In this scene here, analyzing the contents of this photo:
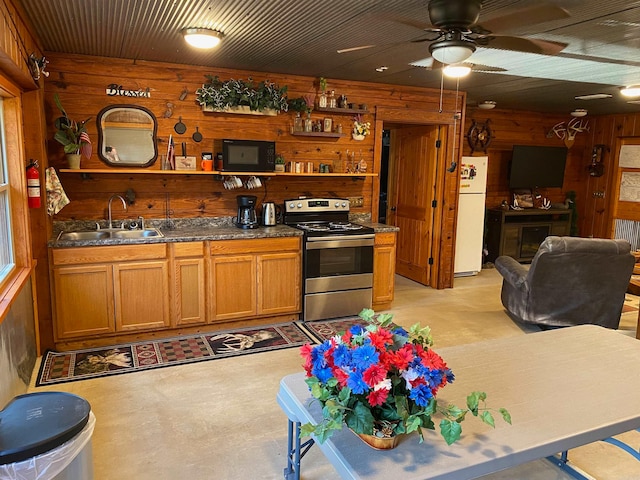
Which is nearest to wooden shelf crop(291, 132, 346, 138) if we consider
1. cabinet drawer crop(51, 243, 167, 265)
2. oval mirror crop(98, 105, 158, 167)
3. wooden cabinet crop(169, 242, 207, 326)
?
oval mirror crop(98, 105, 158, 167)

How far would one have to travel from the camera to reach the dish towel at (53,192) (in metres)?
3.72

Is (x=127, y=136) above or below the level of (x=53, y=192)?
above

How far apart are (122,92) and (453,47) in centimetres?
297

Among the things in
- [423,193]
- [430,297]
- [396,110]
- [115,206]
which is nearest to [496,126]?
[423,193]

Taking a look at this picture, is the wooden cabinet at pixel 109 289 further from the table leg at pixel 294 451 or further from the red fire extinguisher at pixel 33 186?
the table leg at pixel 294 451

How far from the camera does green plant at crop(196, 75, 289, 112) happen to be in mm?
4410

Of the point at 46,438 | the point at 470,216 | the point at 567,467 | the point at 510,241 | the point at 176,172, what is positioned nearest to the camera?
the point at 46,438

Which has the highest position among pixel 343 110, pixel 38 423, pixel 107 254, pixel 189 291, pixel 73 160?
pixel 343 110

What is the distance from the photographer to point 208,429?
9.16 ft

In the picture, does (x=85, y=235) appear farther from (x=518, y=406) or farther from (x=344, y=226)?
(x=518, y=406)

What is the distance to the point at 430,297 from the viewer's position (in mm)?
5609

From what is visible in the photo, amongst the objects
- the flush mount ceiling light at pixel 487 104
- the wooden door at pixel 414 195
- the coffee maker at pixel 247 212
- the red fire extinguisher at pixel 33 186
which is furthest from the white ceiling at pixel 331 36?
the flush mount ceiling light at pixel 487 104

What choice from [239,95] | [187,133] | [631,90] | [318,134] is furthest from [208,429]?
[631,90]

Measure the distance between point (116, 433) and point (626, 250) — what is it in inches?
161
